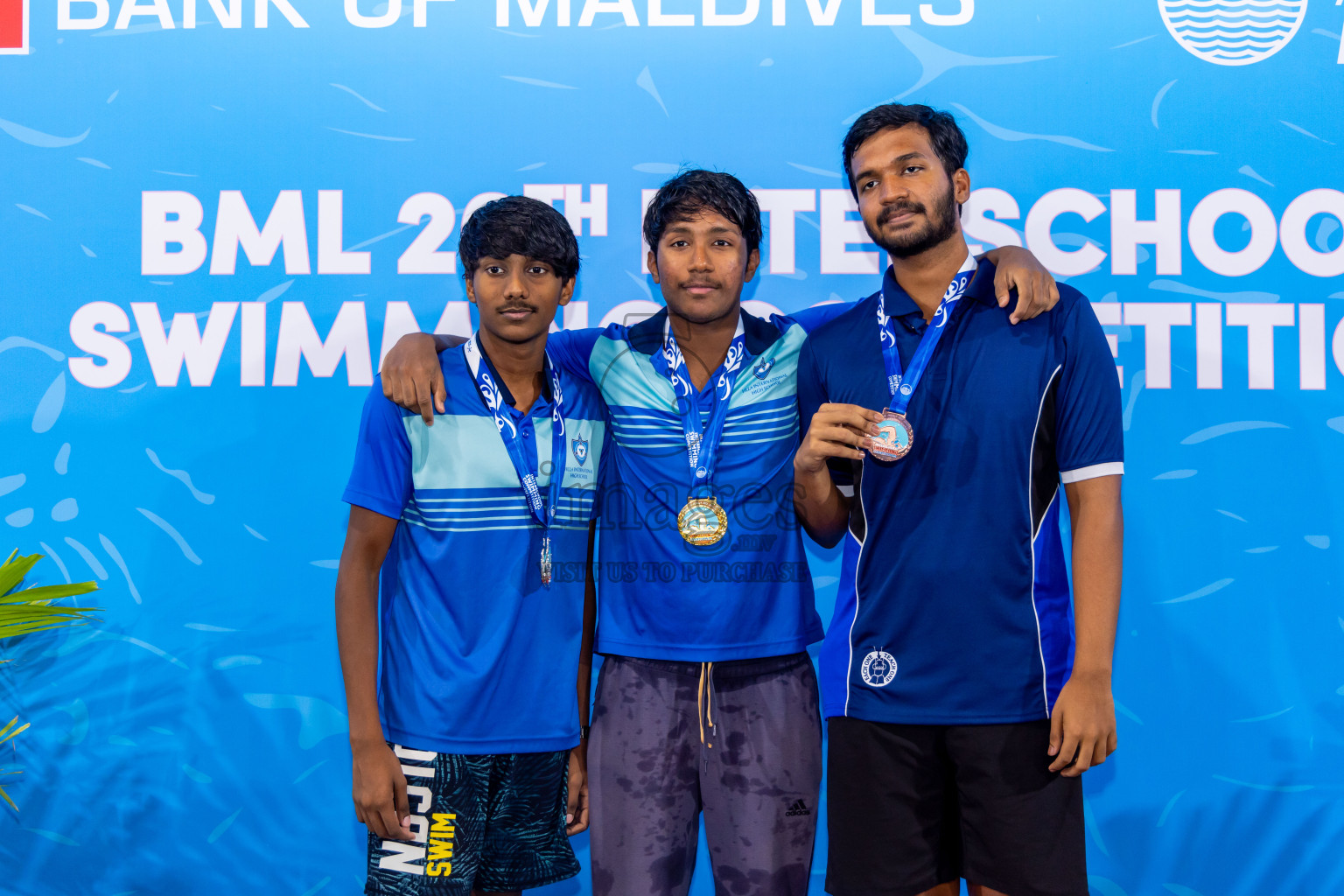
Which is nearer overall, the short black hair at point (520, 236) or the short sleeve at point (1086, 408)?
the short sleeve at point (1086, 408)

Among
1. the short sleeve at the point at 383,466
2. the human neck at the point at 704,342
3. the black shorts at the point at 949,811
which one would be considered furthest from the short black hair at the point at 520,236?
the black shorts at the point at 949,811

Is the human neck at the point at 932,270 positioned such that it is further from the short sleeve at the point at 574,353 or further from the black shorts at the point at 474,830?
the black shorts at the point at 474,830

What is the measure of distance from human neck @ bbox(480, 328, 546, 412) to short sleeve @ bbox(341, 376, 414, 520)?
253 mm

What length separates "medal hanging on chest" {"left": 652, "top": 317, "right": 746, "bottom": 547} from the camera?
6.58 ft

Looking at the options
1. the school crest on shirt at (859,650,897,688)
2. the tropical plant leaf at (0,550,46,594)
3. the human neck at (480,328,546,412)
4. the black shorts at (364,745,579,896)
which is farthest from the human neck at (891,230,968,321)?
the tropical plant leaf at (0,550,46,594)

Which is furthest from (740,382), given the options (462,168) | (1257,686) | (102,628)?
(102,628)

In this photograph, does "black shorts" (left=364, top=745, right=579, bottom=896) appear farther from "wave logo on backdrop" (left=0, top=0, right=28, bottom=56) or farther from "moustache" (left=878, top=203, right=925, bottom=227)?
"wave logo on backdrop" (left=0, top=0, right=28, bottom=56)

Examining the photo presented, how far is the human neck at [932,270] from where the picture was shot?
1.98m

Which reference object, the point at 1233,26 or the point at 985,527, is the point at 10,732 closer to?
the point at 985,527

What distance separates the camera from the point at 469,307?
2869mm

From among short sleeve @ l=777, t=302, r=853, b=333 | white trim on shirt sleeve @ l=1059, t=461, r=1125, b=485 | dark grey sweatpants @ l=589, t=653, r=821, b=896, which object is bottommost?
dark grey sweatpants @ l=589, t=653, r=821, b=896

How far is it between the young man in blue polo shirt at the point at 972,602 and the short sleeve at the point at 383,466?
0.89 m

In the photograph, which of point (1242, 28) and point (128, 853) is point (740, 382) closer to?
point (1242, 28)

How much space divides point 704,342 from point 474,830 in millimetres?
1219
